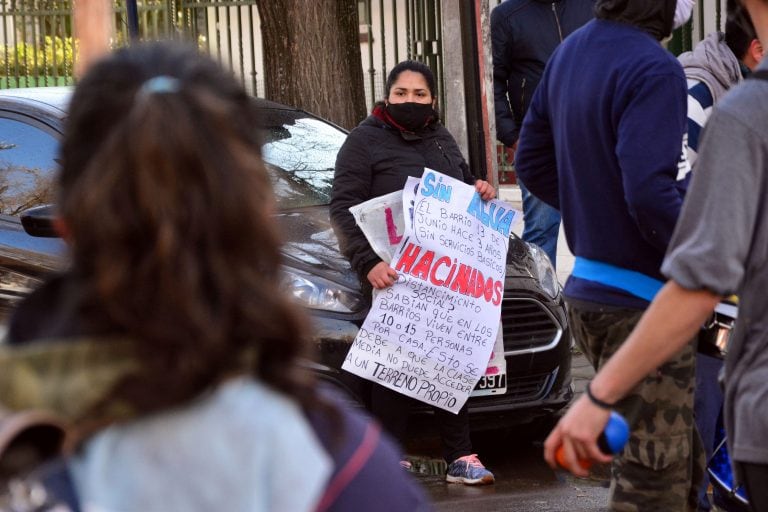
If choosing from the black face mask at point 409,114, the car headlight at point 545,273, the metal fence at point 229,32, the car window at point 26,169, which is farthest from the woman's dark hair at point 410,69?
the metal fence at point 229,32

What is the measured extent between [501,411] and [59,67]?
11.6 metres

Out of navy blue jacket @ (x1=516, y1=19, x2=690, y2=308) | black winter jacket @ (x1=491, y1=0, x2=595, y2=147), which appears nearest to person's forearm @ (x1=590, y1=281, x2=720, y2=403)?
navy blue jacket @ (x1=516, y1=19, x2=690, y2=308)

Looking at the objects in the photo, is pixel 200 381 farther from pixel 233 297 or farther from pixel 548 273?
pixel 548 273

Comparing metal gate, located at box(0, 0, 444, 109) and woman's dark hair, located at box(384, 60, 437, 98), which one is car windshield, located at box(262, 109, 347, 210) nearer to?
woman's dark hair, located at box(384, 60, 437, 98)

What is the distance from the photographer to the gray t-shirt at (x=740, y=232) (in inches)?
94.0

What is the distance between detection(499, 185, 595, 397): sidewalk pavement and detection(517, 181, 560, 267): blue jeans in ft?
0.83

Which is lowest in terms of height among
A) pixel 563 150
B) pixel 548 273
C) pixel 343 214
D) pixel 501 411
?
pixel 501 411

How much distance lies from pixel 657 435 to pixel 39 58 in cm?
1406

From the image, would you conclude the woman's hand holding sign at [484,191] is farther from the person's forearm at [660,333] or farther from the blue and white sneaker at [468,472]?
the person's forearm at [660,333]

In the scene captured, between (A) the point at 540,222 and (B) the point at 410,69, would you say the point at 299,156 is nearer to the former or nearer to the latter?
(B) the point at 410,69

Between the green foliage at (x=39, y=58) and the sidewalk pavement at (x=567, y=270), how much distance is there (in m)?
5.75

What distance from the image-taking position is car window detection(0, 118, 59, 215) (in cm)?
633

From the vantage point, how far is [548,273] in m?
6.61

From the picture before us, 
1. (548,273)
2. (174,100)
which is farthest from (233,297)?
(548,273)
